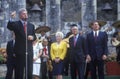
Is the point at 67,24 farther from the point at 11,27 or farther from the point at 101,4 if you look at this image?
the point at 11,27

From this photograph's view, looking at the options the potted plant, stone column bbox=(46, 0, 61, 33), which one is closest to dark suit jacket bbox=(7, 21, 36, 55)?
the potted plant

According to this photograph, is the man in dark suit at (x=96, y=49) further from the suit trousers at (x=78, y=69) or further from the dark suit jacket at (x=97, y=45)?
the suit trousers at (x=78, y=69)

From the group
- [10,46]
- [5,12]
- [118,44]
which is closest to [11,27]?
[10,46]

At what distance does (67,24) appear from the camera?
79.6 ft

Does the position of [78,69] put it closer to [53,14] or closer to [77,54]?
[77,54]

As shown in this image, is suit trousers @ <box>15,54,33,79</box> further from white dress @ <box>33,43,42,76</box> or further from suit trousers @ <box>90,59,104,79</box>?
white dress @ <box>33,43,42,76</box>

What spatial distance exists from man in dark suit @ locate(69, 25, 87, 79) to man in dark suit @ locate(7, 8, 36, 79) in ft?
6.39

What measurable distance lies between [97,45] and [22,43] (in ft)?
8.76

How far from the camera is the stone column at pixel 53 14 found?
2389cm

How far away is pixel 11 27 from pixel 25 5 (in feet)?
37.1

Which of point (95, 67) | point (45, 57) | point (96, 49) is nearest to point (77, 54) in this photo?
point (96, 49)

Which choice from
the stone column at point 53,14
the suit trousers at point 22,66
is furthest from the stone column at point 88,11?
the suit trousers at point 22,66

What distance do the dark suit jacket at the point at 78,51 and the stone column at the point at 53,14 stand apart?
30.0 ft

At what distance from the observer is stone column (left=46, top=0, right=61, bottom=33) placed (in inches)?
941
